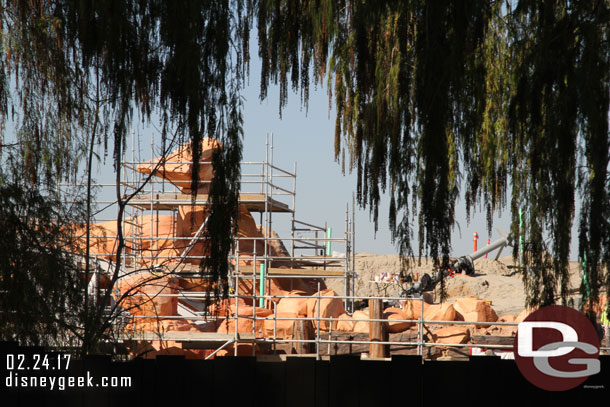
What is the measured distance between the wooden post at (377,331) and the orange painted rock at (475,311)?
156 inches

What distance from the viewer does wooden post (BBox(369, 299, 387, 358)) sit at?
46.2ft

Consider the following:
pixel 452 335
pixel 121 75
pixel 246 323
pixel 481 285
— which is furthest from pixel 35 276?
pixel 481 285

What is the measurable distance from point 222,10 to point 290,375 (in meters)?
2.55

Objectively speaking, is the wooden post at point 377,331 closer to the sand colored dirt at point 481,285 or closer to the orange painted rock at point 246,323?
the orange painted rock at point 246,323

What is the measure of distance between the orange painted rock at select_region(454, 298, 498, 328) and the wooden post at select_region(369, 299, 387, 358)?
3966mm

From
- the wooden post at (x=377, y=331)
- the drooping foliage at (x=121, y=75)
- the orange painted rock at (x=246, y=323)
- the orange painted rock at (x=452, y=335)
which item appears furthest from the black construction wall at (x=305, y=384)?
the orange painted rock at (x=246, y=323)

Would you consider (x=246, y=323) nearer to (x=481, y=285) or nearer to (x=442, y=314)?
(x=442, y=314)

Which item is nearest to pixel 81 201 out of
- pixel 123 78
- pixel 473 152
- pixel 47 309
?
pixel 47 309

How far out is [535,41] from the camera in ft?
16.4

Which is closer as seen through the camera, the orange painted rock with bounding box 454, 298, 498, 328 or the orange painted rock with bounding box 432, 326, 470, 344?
the orange painted rock with bounding box 432, 326, 470, 344

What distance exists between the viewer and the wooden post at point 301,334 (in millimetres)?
14812

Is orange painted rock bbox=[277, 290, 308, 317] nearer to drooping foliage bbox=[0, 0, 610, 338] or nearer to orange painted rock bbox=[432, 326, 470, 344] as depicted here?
orange painted rock bbox=[432, 326, 470, 344]

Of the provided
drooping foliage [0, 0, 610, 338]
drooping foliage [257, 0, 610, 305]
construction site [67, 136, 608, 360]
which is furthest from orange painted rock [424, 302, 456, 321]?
drooping foliage [257, 0, 610, 305]

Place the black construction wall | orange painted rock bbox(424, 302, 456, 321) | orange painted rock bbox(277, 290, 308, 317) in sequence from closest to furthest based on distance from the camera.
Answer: the black construction wall, orange painted rock bbox(424, 302, 456, 321), orange painted rock bbox(277, 290, 308, 317)
